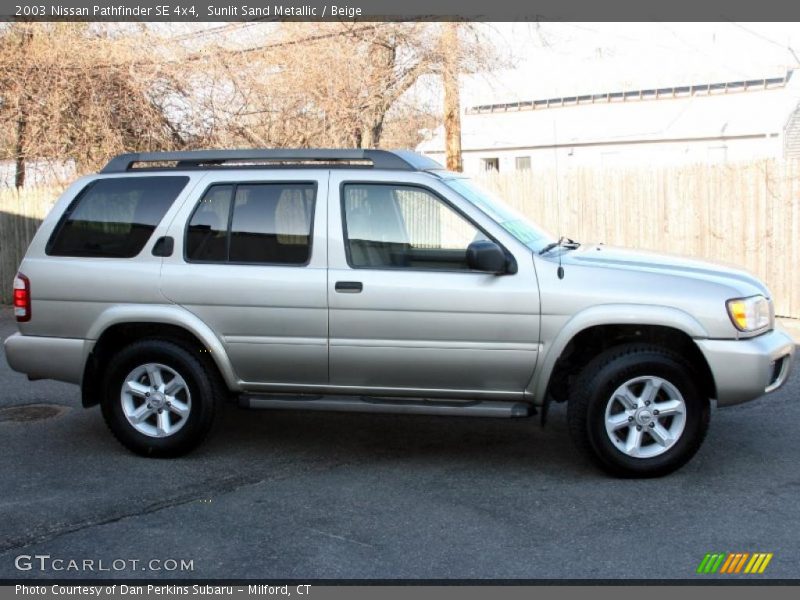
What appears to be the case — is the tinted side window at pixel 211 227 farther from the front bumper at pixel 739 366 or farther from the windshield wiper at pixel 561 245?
→ the front bumper at pixel 739 366

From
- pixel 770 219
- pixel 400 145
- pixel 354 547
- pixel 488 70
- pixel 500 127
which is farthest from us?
pixel 500 127

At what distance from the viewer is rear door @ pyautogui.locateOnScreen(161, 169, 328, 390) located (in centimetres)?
634

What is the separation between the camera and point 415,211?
20.9 ft

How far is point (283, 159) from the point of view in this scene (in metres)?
6.64

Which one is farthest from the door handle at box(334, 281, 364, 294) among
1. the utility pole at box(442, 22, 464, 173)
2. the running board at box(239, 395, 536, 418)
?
the utility pole at box(442, 22, 464, 173)

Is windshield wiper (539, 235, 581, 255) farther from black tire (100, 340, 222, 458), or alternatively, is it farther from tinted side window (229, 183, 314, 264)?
black tire (100, 340, 222, 458)

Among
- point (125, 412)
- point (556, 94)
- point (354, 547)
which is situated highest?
point (556, 94)

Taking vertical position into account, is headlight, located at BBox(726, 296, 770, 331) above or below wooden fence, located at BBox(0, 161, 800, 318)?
below

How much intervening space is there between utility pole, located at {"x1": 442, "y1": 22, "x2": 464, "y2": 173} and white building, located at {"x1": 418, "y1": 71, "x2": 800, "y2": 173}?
7875 mm

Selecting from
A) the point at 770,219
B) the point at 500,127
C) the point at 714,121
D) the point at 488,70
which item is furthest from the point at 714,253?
the point at 500,127

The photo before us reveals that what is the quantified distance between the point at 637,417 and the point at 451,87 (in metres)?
11.6

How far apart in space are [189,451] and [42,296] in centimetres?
144

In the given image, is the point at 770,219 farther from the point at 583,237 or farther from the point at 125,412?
the point at 125,412

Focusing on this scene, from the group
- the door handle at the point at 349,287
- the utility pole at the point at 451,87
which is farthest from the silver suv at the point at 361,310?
the utility pole at the point at 451,87
